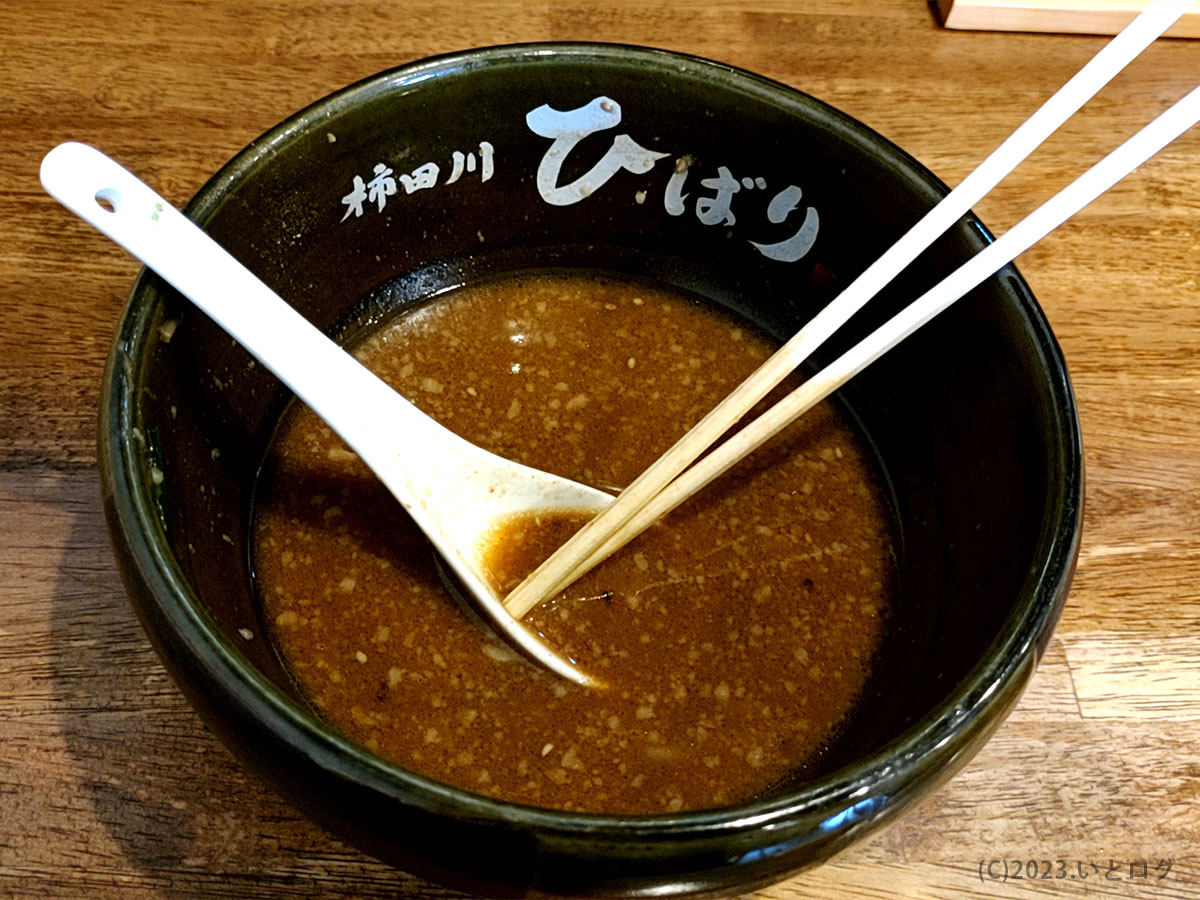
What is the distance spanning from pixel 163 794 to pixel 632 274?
0.63m

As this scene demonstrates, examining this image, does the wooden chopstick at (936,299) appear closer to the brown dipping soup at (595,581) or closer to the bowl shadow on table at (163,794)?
the brown dipping soup at (595,581)

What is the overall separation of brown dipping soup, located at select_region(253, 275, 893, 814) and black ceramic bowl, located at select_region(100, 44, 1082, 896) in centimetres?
3

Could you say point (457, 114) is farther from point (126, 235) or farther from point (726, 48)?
point (726, 48)

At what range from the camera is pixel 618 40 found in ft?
4.05

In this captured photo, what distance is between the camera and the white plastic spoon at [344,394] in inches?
27.6

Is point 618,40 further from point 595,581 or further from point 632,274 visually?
A: point 595,581

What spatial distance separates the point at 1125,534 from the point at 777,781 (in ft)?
1.37

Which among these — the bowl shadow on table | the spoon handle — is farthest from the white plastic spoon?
the bowl shadow on table

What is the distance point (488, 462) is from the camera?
864mm

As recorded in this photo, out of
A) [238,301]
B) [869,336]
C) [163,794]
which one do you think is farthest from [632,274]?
[163,794]

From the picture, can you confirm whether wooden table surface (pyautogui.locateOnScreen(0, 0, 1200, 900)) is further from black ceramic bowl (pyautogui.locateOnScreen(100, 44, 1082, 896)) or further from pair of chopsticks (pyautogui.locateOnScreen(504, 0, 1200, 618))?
pair of chopsticks (pyautogui.locateOnScreen(504, 0, 1200, 618))

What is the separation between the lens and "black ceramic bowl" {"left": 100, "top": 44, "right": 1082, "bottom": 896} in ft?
1.82

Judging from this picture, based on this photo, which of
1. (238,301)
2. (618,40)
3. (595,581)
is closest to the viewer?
(238,301)

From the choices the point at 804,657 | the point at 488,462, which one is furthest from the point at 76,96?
the point at 804,657
